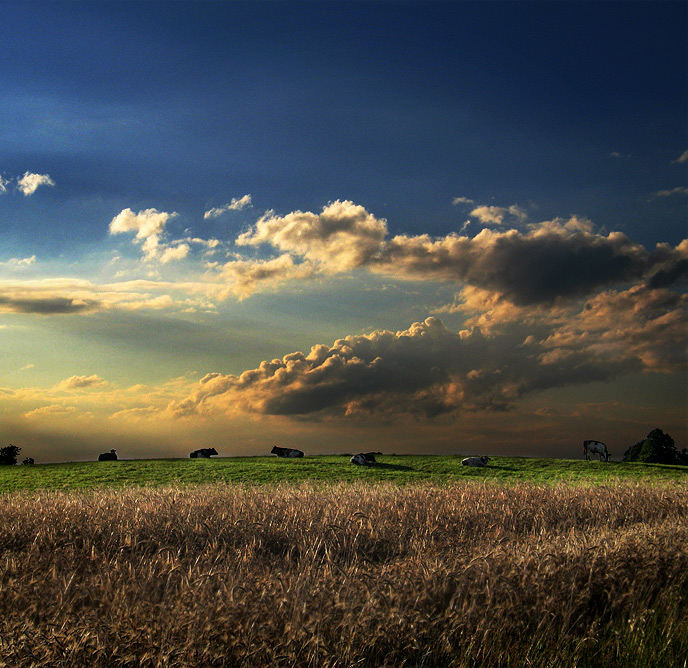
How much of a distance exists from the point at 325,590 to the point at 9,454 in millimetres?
30743

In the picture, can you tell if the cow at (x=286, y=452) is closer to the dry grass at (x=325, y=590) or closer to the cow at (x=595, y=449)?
the cow at (x=595, y=449)

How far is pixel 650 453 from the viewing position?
34.9 m

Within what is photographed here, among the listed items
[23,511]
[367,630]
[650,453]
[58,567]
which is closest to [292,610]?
[367,630]

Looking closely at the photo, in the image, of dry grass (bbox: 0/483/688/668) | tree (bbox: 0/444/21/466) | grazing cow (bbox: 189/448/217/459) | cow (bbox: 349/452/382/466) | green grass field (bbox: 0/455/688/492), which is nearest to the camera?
dry grass (bbox: 0/483/688/668)

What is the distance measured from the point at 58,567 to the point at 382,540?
504 centimetres

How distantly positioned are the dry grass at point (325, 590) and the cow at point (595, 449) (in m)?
28.6

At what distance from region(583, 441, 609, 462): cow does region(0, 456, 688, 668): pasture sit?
25.2 meters

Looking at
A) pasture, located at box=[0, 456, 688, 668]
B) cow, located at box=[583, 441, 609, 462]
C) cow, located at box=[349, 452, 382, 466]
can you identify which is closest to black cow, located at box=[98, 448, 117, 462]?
cow, located at box=[349, 452, 382, 466]

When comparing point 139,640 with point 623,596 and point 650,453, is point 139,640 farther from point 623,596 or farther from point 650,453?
point 650,453

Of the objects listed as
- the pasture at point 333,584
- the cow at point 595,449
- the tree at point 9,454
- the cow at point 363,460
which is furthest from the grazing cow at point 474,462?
the tree at point 9,454

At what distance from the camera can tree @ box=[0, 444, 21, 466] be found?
96.8ft

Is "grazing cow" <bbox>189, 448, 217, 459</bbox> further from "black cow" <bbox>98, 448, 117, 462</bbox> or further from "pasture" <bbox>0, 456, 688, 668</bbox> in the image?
"pasture" <bbox>0, 456, 688, 668</bbox>

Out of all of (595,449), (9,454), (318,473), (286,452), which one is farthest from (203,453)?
(595,449)

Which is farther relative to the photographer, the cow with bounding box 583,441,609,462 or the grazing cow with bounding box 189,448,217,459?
the cow with bounding box 583,441,609,462
